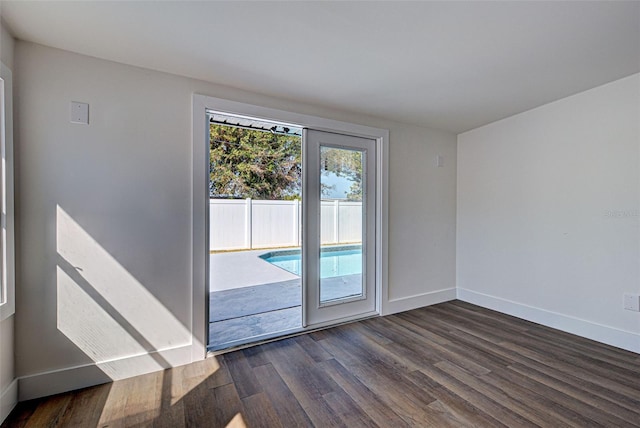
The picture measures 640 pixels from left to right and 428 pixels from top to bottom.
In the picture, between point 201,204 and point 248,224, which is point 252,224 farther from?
point 201,204

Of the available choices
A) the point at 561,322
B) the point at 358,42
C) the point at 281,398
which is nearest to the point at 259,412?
the point at 281,398

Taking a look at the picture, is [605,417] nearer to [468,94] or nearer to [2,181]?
[468,94]

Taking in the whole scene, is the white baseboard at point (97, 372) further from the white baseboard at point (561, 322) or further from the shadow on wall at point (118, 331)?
the white baseboard at point (561, 322)

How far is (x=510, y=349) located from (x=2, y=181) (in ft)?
12.4

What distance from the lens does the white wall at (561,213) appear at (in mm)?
2467

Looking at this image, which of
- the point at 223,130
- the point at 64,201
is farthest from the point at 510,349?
the point at 223,130

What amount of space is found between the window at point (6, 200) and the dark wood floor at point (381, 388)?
70 cm

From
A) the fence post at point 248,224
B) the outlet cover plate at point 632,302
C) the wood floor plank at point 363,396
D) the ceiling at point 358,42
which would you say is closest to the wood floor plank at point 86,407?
the wood floor plank at point 363,396

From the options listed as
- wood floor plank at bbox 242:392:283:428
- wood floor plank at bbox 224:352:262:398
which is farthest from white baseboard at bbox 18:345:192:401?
wood floor plank at bbox 242:392:283:428

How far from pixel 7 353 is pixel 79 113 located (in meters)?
1.54

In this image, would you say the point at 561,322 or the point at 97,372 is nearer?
the point at 97,372

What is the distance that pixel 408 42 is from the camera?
6.20 ft

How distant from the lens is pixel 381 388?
1934 millimetres

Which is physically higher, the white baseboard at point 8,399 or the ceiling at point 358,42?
the ceiling at point 358,42
